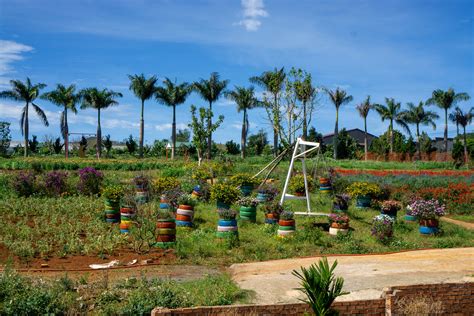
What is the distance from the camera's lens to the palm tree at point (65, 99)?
5019cm

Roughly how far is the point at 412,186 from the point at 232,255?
12642mm

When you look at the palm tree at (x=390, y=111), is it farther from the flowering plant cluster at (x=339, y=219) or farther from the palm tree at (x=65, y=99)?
the flowering plant cluster at (x=339, y=219)

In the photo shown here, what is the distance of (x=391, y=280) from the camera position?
934 cm

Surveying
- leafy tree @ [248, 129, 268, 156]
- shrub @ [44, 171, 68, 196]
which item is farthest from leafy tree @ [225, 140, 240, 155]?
shrub @ [44, 171, 68, 196]

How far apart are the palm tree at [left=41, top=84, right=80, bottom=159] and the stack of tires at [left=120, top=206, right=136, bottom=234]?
128 feet

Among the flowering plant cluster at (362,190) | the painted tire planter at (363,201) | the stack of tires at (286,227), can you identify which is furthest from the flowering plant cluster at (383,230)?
the painted tire planter at (363,201)

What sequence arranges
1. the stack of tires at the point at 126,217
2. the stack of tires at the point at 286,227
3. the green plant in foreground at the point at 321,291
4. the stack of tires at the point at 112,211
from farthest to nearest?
1. the stack of tires at the point at 112,211
2. the stack of tires at the point at 286,227
3. the stack of tires at the point at 126,217
4. the green plant in foreground at the point at 321,291

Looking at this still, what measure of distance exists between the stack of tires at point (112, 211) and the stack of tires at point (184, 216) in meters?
1.63

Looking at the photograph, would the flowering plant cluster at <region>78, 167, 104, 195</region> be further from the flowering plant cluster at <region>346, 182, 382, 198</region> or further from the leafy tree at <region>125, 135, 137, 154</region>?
the leafy tree at <region>125, 135, 137, 154</region>

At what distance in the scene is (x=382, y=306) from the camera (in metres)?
7.49

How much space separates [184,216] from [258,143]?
46.8 m

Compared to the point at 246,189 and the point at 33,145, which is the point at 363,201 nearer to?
the point at 246,189

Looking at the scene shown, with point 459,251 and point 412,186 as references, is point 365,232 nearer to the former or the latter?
point 459,251

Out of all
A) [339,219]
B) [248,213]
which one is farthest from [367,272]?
[248,213]
